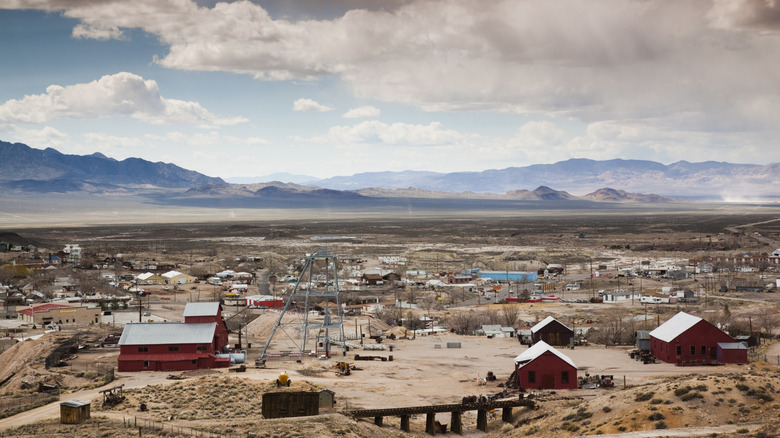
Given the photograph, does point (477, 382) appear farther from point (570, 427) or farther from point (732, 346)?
point (732, 346)

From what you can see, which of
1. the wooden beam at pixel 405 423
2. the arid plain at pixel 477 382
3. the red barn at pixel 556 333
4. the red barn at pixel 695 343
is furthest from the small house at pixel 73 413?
the red barn at pixel 695 343

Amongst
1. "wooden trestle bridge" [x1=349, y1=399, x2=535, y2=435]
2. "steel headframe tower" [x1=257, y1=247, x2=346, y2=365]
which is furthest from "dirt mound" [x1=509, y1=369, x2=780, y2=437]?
"steel headframe tower" [x1=257, y1=247, x2=346, y2=365]

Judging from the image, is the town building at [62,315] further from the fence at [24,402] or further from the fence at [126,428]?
the fence at [126,428]

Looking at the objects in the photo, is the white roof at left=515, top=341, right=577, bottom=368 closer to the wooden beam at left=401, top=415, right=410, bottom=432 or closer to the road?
the wooden beam at left=401, top=415, right=410, bottom=432

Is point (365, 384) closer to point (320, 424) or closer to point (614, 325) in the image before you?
point (320, 424)

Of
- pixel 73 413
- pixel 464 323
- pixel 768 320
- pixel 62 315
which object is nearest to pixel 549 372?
pixel 73 413

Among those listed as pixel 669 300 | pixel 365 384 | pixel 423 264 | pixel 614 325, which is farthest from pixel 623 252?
pixel 365 384

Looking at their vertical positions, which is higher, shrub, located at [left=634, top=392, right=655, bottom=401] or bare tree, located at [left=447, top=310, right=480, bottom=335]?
shrub, located at [left=634, top=392, right=655, bottom=401]
